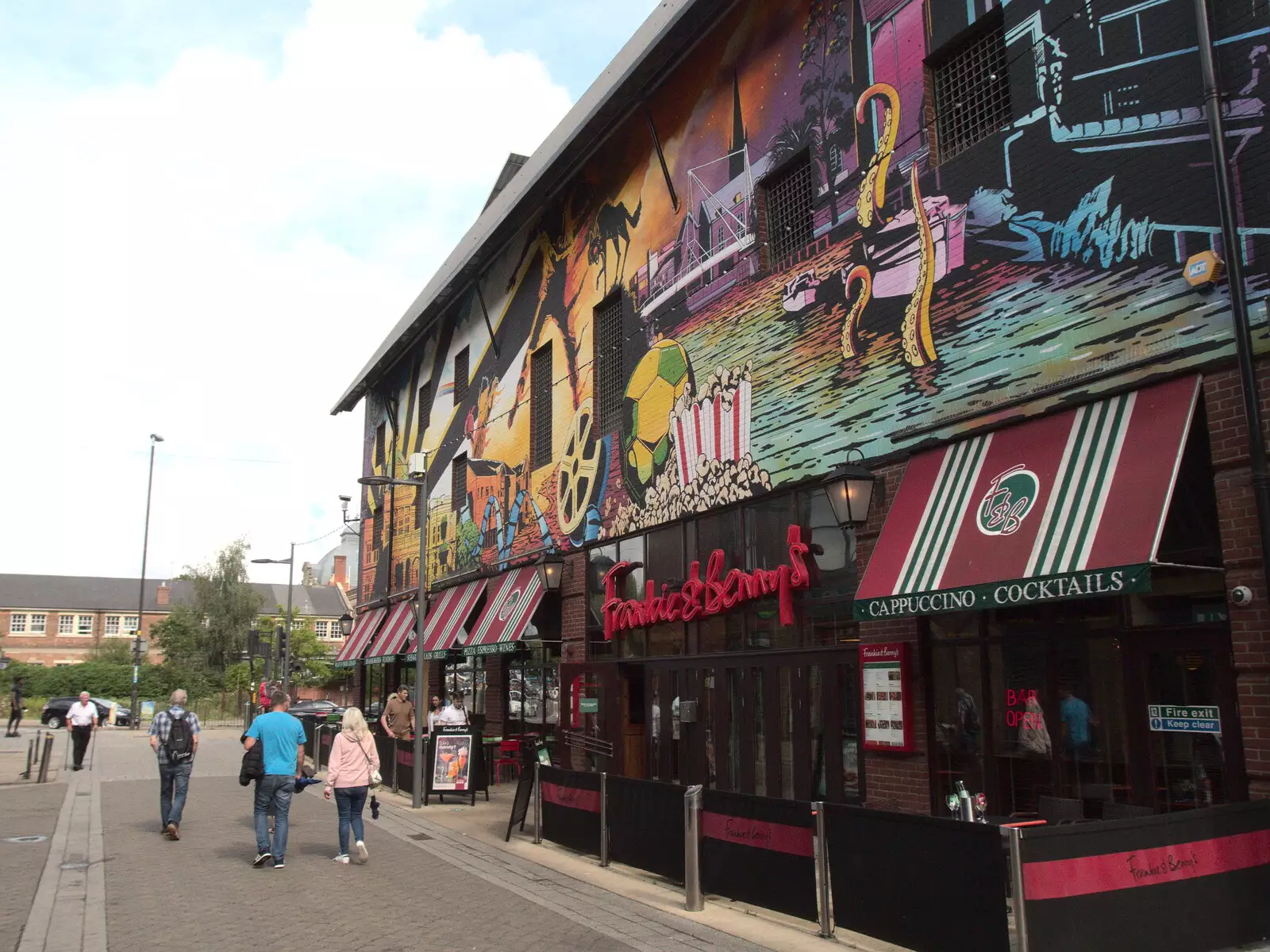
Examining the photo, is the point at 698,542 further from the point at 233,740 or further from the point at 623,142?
the point at 233,740

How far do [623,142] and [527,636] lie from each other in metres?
8.77

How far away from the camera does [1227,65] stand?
328 inches

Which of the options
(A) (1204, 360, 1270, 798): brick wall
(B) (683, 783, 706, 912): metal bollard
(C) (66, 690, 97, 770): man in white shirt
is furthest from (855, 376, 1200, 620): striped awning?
(C) (66, 690, 97, 770): man in white shirt

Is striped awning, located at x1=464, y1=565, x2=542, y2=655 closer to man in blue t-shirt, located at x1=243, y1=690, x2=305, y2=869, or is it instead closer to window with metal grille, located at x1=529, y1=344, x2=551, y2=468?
window with metal grille, located at x1=529, y1=344, x2=551, y2=468

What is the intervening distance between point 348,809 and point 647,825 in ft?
10.7

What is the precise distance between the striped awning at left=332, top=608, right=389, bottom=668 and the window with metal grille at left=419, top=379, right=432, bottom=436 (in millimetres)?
5609

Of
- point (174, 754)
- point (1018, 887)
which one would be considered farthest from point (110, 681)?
point (1018, 887)

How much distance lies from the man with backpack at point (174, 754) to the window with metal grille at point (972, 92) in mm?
10843

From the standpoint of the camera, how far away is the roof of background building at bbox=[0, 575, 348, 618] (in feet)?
288

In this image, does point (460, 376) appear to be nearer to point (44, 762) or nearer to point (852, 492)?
point (44, 762)

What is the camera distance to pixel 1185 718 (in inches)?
331

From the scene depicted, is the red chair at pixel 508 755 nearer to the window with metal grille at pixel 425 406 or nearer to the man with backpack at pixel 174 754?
the man with backpack at pixel 174 754

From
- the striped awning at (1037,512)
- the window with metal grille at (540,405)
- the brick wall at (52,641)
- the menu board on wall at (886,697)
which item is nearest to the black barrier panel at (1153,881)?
the striped awning at (1037,512)

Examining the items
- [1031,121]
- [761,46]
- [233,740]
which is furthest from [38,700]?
[1031,121]
